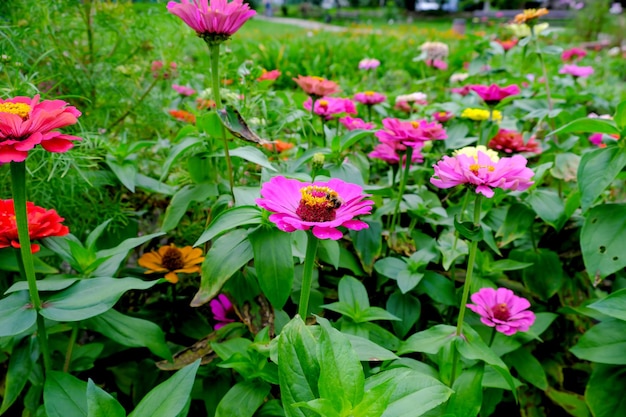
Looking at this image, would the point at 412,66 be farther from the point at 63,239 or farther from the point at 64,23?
the point at 63,239

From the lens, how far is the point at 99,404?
2.00 ft

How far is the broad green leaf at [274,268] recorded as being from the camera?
29.3 inches

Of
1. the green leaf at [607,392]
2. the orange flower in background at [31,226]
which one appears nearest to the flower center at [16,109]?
the orange flower in background at [31,226]

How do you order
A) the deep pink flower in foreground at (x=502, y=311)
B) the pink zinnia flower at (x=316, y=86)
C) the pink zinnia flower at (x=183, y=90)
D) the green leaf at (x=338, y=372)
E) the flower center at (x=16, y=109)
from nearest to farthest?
the green leaf at (x=338, y=372) → the flower center at (x=16, y=109) → the deep pink flower in foreground at (x=502, y=311) → the pink zinnia flower at (x=316, y=86) → the pink zinnia flower at (x=183, y=90)

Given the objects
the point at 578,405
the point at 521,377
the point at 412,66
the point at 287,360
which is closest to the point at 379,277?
the point at 521,377

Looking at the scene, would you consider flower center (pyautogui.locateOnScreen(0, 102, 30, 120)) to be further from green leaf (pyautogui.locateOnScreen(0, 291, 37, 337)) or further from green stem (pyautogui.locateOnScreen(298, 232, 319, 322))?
green stem (pyautogui.locateOnScreen(298, 232, 319, 322))

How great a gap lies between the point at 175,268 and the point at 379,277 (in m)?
0.42

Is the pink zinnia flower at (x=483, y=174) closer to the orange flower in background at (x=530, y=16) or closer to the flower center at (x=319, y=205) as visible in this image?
the flower center at (x=319, y=205)

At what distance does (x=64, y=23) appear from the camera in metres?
1.33

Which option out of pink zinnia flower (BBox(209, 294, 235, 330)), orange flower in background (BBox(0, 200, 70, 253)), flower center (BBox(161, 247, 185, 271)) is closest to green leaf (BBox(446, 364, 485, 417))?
pink zinnia flower (BBox(209, 294, 235, 330))

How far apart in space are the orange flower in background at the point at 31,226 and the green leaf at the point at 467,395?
2.11 ft

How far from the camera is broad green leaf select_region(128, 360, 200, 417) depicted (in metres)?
0.64

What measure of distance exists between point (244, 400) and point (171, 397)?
0.15 m

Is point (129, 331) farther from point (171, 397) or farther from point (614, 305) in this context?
point (614, 305)
